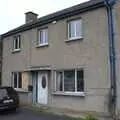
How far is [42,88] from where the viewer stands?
60.5ft

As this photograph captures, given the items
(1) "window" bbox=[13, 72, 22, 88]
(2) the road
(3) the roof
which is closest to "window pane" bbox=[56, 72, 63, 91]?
(2) the road

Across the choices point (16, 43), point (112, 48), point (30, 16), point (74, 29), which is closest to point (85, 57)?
point (112, 48)

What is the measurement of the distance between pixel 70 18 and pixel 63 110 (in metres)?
5.73

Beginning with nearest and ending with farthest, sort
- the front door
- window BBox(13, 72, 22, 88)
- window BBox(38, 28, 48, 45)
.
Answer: the front door, window BBox(38, 28, 48, 45), window BBox(13, 72, 22, 88)

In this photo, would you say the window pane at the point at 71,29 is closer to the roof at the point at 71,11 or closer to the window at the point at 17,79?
the roof at the point at 71,11

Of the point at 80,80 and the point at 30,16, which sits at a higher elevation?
the point at 30,16

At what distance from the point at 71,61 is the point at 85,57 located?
1.10 metres

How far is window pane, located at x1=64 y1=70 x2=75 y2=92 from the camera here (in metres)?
16.1

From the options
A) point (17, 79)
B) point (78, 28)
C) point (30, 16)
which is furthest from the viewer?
point (30, 16)

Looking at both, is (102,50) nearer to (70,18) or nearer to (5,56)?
(70,18)

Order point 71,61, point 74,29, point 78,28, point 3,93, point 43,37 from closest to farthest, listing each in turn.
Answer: point 3,93, point 71,61, point 78,28, point 74,29, point 43,37

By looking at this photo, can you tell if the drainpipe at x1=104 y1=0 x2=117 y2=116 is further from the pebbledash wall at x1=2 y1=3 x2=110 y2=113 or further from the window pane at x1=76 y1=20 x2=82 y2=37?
the window pane at x1=76 y1=20 x2=82 y2=37

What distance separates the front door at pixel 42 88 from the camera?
1811cm

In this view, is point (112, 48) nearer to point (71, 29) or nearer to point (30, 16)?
point (71, 29)
